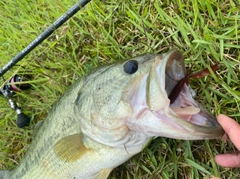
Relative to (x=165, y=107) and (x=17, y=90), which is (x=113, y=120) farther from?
(x=17, y=90)

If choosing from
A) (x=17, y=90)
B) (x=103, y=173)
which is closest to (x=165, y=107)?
(x=103, y=173)

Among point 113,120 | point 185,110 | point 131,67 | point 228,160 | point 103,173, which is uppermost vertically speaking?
point 131,67

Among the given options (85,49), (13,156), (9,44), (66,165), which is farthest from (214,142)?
(9,44)

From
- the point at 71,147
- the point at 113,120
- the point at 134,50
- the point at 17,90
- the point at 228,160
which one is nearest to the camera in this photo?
the point at 113,120

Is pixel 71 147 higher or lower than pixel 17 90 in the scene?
lower

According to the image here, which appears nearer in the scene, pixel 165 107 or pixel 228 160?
pixel 165 107

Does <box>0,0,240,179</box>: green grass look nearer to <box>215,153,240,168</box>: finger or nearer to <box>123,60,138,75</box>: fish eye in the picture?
<box>215,153,240,168</box>: finger
